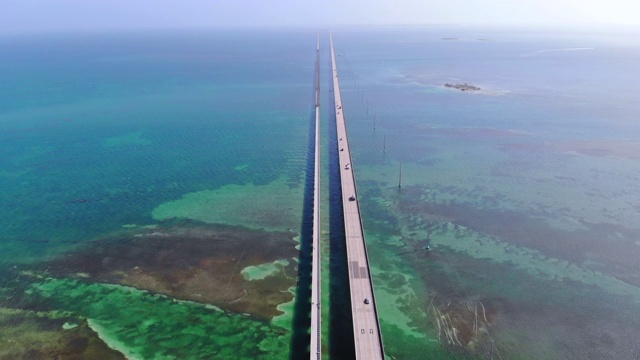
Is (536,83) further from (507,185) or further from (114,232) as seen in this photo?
(114,232)

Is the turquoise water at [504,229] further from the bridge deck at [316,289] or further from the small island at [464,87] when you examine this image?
the small island at [464,87]

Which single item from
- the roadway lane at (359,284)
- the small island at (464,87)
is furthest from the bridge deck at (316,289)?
the small island at (464,87)

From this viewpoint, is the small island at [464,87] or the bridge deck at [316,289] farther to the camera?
the small island at [464,87]

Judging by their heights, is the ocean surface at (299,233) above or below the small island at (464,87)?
below

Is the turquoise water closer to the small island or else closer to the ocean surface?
the ocean surface

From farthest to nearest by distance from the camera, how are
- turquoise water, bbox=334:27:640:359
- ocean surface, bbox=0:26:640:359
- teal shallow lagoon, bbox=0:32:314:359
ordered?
teal shallow lagoon, bbox=0:32:314:359, turquoise water, bbox=334:27:640:359, ocean surface, bbox=0:26:640:359

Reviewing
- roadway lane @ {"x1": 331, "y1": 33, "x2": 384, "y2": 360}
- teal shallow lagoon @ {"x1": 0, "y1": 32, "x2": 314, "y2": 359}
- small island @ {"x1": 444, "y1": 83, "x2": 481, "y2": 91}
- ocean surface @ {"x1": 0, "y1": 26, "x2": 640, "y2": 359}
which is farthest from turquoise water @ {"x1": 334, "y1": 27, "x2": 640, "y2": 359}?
small island @ {"x1": 444, "y1": 83, "x2": 481, "y2": 91}

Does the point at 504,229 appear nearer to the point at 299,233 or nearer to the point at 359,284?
the point at 359,284

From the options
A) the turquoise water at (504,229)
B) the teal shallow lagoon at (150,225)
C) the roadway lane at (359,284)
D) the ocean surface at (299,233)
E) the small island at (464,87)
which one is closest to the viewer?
the roadway lane at (359,284)

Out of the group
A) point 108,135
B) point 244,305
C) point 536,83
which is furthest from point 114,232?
point 536,83
